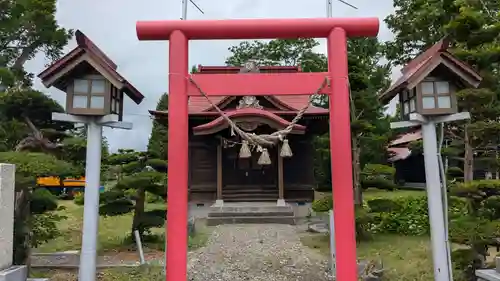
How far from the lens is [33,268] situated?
7.56 metres

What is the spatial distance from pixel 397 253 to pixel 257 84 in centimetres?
566

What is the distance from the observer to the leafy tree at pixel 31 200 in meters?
6.10

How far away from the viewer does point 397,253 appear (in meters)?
8.62

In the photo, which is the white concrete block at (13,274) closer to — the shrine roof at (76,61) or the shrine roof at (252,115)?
the shrine roof at (76,61)

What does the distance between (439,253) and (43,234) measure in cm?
701

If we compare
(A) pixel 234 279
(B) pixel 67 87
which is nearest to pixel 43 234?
(B) pixel 67 87

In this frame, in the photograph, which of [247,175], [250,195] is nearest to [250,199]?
[250,195]

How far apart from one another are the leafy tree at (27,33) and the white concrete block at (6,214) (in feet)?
15.9

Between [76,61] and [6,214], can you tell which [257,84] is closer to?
[76,61]

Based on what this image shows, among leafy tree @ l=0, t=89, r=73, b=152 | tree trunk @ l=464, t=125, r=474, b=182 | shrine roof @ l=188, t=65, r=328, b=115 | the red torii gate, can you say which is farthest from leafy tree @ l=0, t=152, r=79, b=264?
shrine roof @ l=188, t=65, r=328, b=115

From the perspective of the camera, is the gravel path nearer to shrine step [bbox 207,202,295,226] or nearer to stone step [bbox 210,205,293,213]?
shrine step [bbox 207,202,295,226]

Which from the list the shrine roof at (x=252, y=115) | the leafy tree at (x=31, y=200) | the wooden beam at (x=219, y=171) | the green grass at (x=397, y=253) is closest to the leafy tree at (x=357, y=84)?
the green grass at (x=397, y=253)

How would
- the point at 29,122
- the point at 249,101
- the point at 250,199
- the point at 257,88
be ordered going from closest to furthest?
the point at 257,88 < the point at 29,122 < the point at 249,101 < the point at 250,199

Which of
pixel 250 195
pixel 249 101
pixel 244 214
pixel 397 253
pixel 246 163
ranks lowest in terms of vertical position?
pixel 397 253
